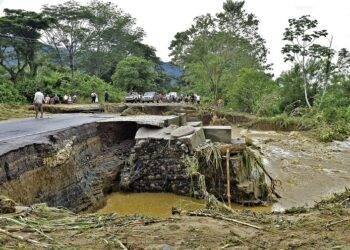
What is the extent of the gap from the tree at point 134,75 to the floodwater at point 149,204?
3194 centimetres

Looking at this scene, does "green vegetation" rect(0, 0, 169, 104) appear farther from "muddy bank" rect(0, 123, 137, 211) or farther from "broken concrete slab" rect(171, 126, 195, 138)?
"broken concrete slab" rect(171, 126, 195, 138)

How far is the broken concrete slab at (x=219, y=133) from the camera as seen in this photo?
1439 centimetres

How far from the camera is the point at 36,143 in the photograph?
34.7 feet

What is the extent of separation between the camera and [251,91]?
3569cm

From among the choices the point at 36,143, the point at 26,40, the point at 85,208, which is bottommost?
the point at 85,208

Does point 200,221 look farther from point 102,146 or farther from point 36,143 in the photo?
point 102,146

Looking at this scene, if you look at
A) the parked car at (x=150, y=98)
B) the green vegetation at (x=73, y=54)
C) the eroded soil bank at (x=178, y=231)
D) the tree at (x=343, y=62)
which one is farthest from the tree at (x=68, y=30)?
the eroded soil bank at (x=178, y=231)

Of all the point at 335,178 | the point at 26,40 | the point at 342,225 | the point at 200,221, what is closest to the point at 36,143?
the point at 200,221

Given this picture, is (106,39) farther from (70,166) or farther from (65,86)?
(70,166)

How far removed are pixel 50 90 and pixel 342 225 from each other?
29.5m

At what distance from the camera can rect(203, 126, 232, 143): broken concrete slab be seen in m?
14.4

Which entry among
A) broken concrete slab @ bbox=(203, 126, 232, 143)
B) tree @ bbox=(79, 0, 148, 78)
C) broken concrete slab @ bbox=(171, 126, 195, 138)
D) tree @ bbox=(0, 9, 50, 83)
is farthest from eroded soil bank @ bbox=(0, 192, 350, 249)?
tree @ bbox=(79, 0, 148, 78)

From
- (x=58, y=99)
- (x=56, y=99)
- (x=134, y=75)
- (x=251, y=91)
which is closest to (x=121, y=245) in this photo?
(x=56, y=99)

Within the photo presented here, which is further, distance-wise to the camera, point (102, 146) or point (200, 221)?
point (102, 146)
